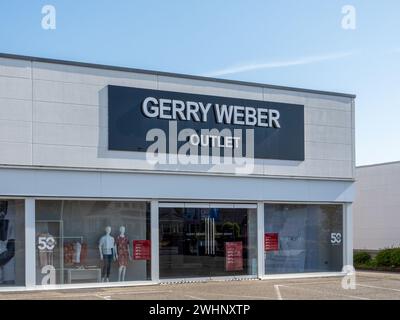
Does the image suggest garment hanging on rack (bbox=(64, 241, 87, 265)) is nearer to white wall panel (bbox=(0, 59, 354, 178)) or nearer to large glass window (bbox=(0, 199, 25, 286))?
large glass window (bbox=(0, 199, 25, 286))

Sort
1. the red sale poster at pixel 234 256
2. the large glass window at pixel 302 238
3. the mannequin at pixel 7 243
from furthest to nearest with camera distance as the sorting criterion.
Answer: the large glass window at pixel 302 238
the red sale poster at pixel 234 256
the mannequin at pixel 7 243

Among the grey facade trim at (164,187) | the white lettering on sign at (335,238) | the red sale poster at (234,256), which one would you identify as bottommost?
the red sale poster at (234,256)

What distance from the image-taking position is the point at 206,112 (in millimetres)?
20328

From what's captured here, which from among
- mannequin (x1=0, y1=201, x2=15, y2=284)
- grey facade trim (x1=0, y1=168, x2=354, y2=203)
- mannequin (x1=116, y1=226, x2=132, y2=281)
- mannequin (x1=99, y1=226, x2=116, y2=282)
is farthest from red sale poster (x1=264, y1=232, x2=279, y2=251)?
mannequin (x1=0, y1=201, x2=15, y2=284)

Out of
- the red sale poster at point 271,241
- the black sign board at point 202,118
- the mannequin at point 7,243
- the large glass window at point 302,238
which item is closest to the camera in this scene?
the mannequin at point 7,243

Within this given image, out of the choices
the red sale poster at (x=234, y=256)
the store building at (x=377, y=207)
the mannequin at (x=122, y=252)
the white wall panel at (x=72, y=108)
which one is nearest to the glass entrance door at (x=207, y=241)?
the red sale poster at (x=234, y=256)

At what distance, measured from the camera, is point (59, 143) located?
59.5ft

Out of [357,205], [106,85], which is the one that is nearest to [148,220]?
[106,85]

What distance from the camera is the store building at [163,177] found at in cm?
1773

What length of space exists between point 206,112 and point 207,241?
3.98 meters

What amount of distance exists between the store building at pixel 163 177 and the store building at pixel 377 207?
10.6 meters

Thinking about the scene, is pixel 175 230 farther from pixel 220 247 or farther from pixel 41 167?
pixel 41 167

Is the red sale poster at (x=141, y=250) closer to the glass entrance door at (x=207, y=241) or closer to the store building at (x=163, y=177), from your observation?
the store building at (x=163, y=177)

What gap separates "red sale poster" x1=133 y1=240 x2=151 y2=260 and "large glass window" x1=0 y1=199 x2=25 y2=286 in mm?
3258
